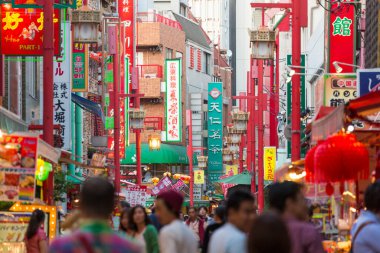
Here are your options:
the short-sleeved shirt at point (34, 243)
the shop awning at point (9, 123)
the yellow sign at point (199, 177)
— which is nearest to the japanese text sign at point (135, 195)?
the shop awning at point (9, 123)

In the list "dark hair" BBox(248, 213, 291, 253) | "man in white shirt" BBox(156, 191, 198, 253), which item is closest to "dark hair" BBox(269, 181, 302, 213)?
"man in white shirt" BBox(156, 191, 198, 253)

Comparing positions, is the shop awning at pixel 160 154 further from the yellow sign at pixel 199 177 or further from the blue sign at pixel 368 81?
the blue sign at pixel 368 81

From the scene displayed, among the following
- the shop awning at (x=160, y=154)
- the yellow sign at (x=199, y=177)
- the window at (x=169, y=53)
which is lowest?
the yellow sign at (x=199, y=177)

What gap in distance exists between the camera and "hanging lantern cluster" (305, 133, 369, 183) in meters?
14.7

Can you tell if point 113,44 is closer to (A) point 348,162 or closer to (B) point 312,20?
(B) point 312,20

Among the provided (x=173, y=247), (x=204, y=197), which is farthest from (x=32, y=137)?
(x=204, y=197)

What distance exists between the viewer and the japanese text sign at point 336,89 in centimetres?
2544

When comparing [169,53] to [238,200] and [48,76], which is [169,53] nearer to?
[48,76]

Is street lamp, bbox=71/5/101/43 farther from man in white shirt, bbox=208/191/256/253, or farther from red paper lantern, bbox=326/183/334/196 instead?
man in white shirt, bbox=208/191/256/253

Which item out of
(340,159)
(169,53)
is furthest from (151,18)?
(340,159)

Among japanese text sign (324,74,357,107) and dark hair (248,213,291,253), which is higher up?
japanese text sign (324,74,357,107)

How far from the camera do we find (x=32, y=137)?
17.8 metres

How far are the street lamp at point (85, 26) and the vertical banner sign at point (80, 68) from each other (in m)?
12.8

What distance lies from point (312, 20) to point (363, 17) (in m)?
21.5
